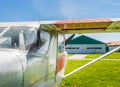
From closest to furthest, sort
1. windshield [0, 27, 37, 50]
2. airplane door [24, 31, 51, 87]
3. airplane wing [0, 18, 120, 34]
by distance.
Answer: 1. airplane door [24, 31, 51, 87]
2. windshield [0, 27, 37, 50]
3. airplane wing [0, 18, 120, 34]

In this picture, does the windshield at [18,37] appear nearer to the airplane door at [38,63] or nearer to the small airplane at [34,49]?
the small airplane at [34,49]

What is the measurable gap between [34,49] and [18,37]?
1.29 ft

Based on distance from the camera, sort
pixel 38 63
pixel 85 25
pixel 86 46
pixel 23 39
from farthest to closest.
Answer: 1. pixel 86 46
2. pixel 85 25
3. pixel 38 63
4. pixel 23 39

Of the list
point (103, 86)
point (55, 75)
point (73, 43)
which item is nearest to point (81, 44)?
point (73, 43)

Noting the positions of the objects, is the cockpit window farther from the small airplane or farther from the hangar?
the hangar

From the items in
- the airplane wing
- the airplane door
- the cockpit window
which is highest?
the airplane wing

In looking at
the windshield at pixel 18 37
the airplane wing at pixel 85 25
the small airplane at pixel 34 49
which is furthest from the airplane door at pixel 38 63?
the airplane wing at pixel 85 25

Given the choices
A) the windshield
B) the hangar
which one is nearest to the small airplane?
the windshield

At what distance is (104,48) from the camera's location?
267 ft

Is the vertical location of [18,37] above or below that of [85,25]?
below

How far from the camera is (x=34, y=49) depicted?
615 cm

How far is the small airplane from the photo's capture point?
486 cm

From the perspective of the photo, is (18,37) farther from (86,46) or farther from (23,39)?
(86,46)

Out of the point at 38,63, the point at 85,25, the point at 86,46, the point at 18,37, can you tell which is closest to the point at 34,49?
the point at 38,63
